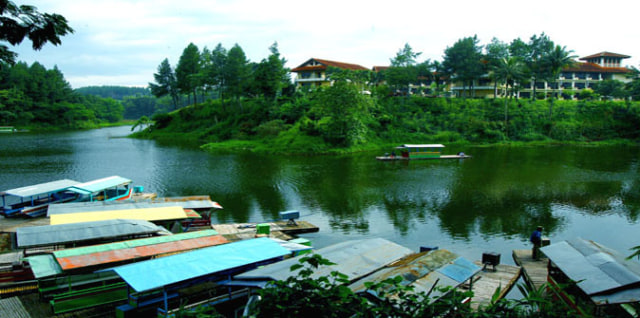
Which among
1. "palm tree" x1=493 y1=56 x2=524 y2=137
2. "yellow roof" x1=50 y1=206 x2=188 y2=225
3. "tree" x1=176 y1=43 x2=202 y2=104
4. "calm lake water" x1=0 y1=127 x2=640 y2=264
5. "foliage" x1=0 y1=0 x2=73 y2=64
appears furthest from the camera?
"tree" x1=176 y1=43 x2=202 y2=104

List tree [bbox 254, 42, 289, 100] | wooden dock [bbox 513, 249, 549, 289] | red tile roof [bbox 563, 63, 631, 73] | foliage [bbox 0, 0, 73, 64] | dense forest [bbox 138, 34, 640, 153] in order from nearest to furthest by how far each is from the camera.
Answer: foliage [bbox 0, 0, 73, 64] < wooden dock [bbox 513, 249, 549, 289] < dense forest [bbox 138, 34, 640, 153] < tree [bbox 254, 42, 289, 100] < red tile roof [bbox 563, 63, 631, 73]

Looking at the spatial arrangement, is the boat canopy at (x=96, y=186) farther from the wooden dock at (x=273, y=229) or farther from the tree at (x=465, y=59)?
the tree at (x=465, y=59)

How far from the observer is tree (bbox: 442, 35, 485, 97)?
76.6 metres

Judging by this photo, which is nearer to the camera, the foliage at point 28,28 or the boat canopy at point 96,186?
the foliage at point 28,28

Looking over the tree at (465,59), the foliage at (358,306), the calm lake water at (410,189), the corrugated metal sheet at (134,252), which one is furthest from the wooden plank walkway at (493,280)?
the tree at (465,59)

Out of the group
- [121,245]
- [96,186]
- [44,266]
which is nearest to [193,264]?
[121,245]

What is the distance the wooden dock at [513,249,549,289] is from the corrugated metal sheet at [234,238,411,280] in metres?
5.14

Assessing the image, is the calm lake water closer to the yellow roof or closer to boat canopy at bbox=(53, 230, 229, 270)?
the yellow roof

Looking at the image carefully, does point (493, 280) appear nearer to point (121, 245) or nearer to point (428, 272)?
point (428, 272)

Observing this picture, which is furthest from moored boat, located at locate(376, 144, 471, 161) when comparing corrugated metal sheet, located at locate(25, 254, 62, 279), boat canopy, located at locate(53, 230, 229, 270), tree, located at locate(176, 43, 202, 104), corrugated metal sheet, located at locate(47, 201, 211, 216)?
tree, located at locate(176, 43, 202, 104)

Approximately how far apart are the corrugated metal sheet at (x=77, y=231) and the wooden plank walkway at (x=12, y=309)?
2009 mm

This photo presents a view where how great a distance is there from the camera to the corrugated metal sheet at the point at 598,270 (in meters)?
11.2

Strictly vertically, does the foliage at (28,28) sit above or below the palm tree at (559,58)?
below

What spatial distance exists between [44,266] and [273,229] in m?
11.5
